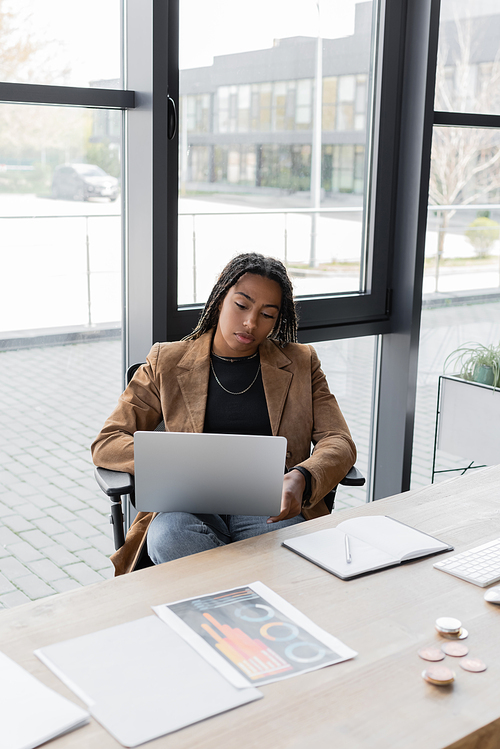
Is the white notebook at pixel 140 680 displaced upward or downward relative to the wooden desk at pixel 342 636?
upward

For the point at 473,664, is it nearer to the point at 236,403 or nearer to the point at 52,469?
the point at 236,403

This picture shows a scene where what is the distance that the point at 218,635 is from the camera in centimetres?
130

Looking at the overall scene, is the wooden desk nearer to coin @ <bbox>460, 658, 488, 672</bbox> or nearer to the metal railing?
coin @ <bbox>460, 658, 488, 672</bbox>

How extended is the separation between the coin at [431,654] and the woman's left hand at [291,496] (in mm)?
736

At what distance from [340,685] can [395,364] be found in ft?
7.27

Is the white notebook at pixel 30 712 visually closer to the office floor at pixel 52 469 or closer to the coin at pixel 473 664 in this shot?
the coin at pixel 473 664

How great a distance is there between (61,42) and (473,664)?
A: 2110 millimetres

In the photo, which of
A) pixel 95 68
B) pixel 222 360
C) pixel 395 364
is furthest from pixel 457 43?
pixel 222 360

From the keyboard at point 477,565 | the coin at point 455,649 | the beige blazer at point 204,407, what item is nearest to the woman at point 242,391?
the beige blazer at point 204,407

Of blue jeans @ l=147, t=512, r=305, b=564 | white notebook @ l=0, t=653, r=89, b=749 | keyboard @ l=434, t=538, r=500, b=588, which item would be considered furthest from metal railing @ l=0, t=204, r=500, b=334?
white notebook @ l=0, t=653, r=89, b=749

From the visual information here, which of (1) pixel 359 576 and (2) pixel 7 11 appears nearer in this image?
(1) pixel 359 576

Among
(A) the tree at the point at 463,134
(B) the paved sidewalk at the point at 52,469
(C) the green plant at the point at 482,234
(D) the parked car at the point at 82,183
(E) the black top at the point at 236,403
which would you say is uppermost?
(A) the tree at the point at 463,134

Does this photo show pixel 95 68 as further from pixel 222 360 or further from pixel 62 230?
pixel 222 360

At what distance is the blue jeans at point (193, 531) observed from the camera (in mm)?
1960
